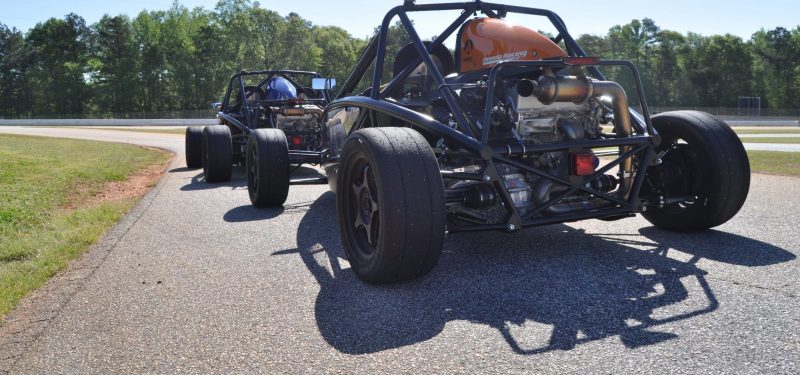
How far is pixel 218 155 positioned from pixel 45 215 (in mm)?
3037

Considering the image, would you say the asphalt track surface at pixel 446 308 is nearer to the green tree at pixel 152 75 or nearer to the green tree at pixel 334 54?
the green tree at pixel 152 75

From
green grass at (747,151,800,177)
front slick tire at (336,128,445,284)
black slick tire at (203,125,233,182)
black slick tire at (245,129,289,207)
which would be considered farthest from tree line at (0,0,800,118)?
front slick tire at (336,128,445,284)

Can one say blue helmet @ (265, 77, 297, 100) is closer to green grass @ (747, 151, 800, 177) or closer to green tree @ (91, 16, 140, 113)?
green grass @ (747, 151, 800, 177)

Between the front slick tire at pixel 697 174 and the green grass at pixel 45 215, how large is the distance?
462cm

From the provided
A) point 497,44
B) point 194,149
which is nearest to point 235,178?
point 194,149

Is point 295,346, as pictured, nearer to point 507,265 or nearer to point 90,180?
point 507,265

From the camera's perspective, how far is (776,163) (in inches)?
461

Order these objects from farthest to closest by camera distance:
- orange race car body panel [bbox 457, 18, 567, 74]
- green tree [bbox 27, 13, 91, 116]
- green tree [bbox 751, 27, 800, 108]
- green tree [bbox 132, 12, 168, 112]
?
1. green tree [bbox 132, 12, 168, 112]
2. green tree [bbox 27, 13, 91, 116]
3. green tree [bbox 751, 27, 800, 108]
4. orange race car body panel [bbox 457, 18, 567, 74]

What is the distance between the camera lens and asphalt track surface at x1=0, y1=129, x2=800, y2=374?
2775 mm

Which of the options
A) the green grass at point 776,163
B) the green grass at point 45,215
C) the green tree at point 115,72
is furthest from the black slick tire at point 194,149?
the green tree at point 115,72

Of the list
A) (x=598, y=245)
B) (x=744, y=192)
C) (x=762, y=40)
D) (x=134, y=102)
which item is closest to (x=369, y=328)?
(x=598, y=245)

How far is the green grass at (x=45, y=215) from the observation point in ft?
15.2

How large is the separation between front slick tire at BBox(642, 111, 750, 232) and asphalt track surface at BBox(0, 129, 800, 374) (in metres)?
0.23

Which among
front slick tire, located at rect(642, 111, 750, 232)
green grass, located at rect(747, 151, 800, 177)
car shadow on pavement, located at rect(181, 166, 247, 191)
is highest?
front slick tire, located at rect(642, 111, 750, 232)
